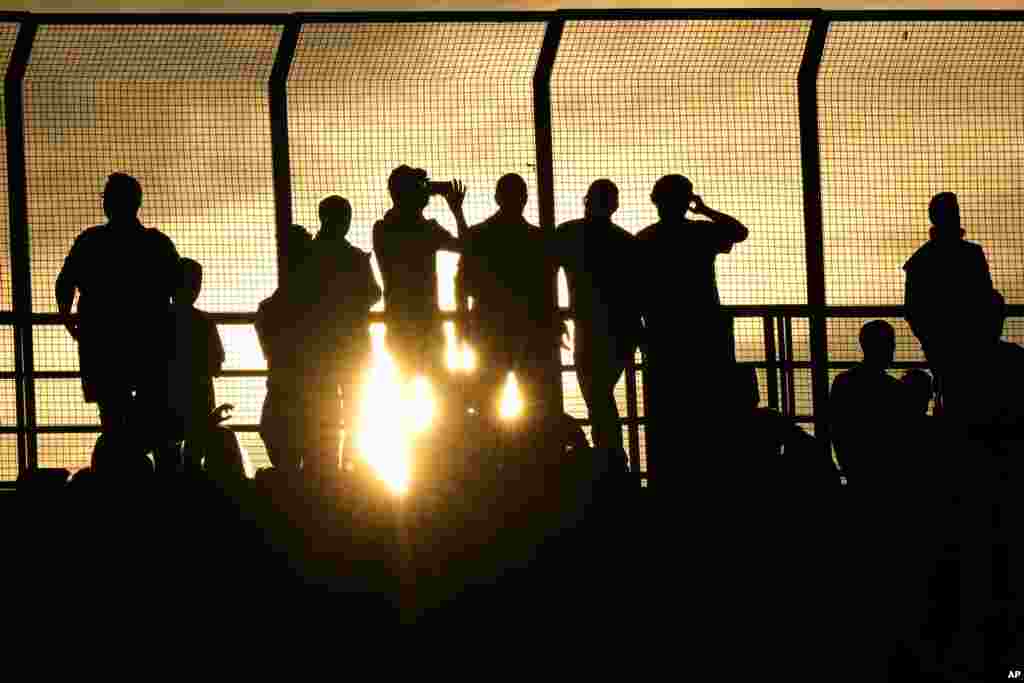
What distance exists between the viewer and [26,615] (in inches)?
319

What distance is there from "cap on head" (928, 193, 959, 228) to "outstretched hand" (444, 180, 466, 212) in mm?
2413

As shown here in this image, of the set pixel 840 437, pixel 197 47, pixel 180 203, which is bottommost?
pixel 840 437

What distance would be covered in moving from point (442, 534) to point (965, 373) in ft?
9.82

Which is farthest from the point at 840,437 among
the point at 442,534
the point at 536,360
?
the point at 442,534

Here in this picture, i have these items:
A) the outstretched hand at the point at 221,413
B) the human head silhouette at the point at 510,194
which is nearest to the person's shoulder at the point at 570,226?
the human head silhouette at the point at 510,194

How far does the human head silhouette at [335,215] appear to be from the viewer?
9.98 metres

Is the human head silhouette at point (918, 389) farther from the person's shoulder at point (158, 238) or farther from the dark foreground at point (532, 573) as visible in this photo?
the person's shoulder at point (158, 238)

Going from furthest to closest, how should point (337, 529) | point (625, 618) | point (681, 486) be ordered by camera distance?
point (681, 486), point (337, 529), point (625, 618)

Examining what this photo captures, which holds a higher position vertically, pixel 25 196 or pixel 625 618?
pixel 25 196

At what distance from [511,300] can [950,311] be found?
2238 millimetres

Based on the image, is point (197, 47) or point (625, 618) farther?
point (197, 47)

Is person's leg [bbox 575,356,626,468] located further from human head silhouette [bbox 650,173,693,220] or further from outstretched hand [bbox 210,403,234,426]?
outstretched hand [bbox 210,403,234,426]

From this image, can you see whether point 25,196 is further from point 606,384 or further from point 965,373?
point 965,373

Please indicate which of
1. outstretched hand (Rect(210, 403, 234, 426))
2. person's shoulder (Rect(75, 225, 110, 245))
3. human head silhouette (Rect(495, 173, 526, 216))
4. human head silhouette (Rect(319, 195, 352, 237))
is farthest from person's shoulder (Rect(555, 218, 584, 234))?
person's shoulder (Rect(75, 225, 110, 245))
